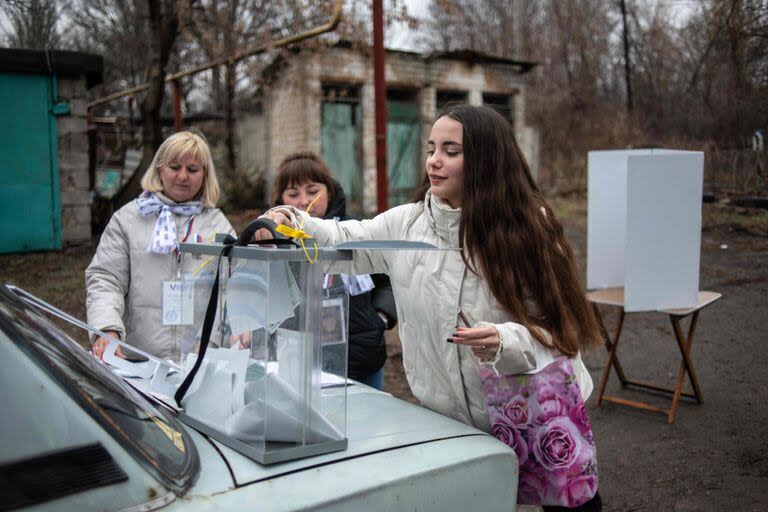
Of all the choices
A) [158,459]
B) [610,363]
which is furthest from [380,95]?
[158,459]

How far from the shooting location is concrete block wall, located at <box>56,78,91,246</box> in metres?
9.76

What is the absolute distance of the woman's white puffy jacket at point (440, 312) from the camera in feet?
7.02

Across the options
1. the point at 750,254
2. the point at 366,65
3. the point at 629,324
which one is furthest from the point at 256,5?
the point at 750,254

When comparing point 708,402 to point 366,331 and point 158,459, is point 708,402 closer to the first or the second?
point 366,331

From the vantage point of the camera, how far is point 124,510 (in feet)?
4.14

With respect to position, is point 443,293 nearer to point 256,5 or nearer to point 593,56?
point 256,5

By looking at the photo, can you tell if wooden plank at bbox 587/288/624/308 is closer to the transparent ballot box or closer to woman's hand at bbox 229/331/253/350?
the transparent ballot box

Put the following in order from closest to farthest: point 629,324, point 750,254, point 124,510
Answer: point 124,510, point 750,254, point 629,324

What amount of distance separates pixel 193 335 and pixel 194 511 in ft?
2.26

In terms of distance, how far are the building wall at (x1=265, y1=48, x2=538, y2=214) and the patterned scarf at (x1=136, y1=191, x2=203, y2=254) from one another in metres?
12.2

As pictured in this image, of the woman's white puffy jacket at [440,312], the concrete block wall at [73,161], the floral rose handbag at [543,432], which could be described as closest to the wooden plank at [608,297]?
the woman's white puffy jacket at [440,312]


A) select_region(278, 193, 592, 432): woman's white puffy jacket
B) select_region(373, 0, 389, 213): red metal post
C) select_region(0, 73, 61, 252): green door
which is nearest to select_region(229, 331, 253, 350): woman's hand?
select_region(278, 193, 592, 432): woman's white puffy jacket

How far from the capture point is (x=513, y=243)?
216cm

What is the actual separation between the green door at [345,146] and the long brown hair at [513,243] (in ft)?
47.6
